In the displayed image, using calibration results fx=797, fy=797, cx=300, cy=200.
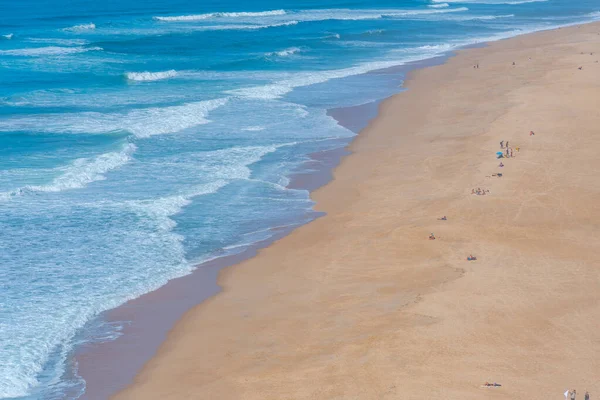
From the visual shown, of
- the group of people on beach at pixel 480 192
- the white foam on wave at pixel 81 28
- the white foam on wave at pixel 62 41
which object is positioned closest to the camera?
the group of people on beach at pixel 480 192

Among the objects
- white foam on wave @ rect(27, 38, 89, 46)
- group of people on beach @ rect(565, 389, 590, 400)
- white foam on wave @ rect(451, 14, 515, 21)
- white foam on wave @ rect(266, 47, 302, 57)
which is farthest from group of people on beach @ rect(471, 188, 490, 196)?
white foam on wave @ rect(451, 14, 515, 21)

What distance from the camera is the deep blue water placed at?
16.8 meters

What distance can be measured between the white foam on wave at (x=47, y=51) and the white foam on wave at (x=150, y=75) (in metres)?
9.28

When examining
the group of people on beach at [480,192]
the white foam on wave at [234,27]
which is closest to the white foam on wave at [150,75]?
the white foam on wave at [234,27]

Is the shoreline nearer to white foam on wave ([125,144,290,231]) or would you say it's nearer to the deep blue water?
→ the deep blue water

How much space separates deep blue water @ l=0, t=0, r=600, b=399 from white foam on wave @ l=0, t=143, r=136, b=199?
0.06 meters

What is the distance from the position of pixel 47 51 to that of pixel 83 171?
28.5 meters

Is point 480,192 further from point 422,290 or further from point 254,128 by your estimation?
point 254,128

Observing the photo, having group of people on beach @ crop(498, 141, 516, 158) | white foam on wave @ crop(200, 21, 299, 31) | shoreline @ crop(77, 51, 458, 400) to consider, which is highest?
white foam on wave @ crop(200, 21, 299, 31)

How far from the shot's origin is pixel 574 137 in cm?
2567

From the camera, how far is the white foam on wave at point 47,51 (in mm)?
49469

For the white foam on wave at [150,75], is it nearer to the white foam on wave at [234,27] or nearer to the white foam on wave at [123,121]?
the white foam on wave at [123,121]

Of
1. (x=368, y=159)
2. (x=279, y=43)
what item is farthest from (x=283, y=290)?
(x=279, y=43)

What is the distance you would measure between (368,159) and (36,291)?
12428 mm
